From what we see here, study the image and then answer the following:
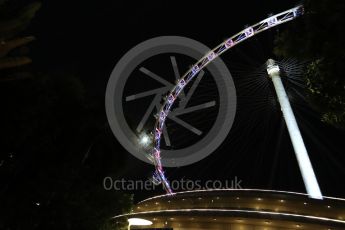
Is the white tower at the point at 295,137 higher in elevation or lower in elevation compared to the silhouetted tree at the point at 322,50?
higher

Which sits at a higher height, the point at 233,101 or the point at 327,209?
the point at 233,101

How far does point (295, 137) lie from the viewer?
147 ft

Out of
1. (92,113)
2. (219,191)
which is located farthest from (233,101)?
(92,113)

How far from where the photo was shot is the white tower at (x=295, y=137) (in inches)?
1661

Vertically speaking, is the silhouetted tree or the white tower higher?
the white tower

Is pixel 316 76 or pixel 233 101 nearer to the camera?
pixel 316 76

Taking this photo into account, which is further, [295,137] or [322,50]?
[295,137]

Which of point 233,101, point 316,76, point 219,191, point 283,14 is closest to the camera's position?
point 316,76

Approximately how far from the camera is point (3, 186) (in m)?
17.1

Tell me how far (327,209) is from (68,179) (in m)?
35.7

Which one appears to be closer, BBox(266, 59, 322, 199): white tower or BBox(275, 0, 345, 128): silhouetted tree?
BBox(275, 0, 345, 128): silhouetted tree

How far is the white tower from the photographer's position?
42188mm

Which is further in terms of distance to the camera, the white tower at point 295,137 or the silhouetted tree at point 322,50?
the white tower at point 295,137

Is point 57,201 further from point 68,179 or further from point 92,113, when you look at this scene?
point 92,113
